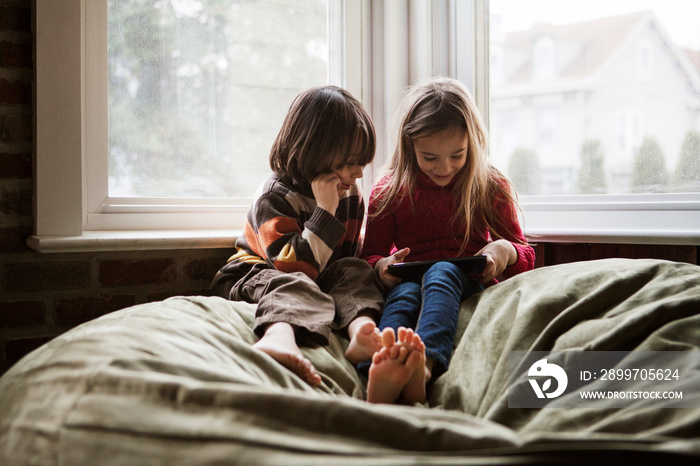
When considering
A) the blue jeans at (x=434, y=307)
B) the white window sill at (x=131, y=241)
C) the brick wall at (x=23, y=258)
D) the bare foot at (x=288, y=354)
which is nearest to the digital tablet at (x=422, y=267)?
the blue jeans at (x=434, y=307)

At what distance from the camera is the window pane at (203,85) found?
5.47 feet

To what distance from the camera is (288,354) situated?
973mm

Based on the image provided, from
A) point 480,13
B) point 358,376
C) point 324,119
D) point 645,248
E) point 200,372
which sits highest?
point 480,13

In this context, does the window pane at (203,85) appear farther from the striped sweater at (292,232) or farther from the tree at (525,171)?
the tree at (525,171)

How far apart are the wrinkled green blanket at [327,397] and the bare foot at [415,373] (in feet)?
0.17

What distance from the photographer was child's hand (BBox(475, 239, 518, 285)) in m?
1.35


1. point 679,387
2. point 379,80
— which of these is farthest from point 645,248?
point 379,80

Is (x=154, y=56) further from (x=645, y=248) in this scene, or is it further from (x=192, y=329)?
(x=645, y=248)

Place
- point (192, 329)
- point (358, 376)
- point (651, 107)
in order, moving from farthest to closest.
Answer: point (651, 107) → point (358, 376) → point (192, 329)

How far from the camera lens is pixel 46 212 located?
1.38 metres

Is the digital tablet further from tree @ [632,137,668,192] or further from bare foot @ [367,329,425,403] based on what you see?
tree @ [632,137,668,192]

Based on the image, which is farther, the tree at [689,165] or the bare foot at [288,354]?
the tree at [689,165]

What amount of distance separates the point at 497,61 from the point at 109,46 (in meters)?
1.23

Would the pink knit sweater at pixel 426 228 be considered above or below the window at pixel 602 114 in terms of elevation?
below
